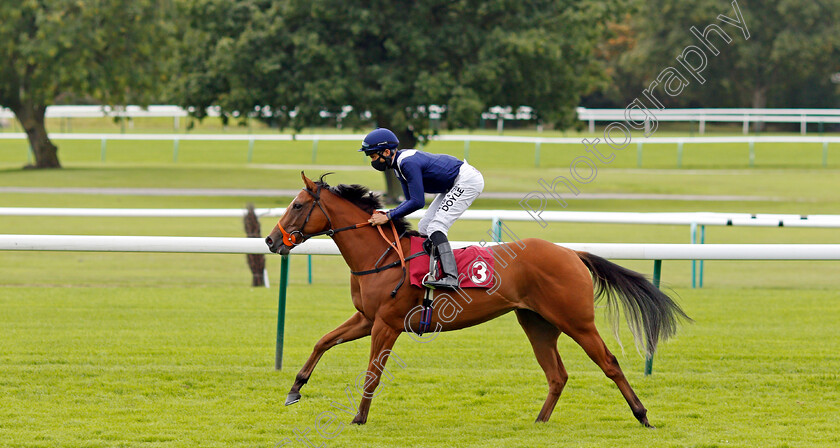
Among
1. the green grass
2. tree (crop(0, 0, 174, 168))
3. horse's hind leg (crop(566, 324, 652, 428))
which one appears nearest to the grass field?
the green grass

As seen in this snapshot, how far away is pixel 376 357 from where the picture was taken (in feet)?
16.4

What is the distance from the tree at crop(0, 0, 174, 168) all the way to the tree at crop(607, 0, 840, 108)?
20890 millimetres

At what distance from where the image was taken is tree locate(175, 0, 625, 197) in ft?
Result: 64.0

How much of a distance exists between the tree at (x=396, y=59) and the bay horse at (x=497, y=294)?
14.0 metres

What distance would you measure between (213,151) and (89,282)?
2297 centimetres

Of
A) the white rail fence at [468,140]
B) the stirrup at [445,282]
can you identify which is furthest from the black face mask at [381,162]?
the white rail fence at [468,140]

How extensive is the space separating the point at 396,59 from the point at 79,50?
811cm

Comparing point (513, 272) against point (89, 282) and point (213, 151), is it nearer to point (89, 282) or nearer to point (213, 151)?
point (89, 282)

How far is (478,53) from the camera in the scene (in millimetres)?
20125

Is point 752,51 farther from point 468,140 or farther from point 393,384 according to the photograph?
point 393,384

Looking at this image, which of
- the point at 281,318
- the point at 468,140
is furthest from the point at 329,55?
the point at 281,318

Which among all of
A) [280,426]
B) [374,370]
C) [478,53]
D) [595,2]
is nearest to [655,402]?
[374,370]

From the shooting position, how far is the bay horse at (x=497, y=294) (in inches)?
198

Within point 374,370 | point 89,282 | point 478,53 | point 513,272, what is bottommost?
point 89,282
